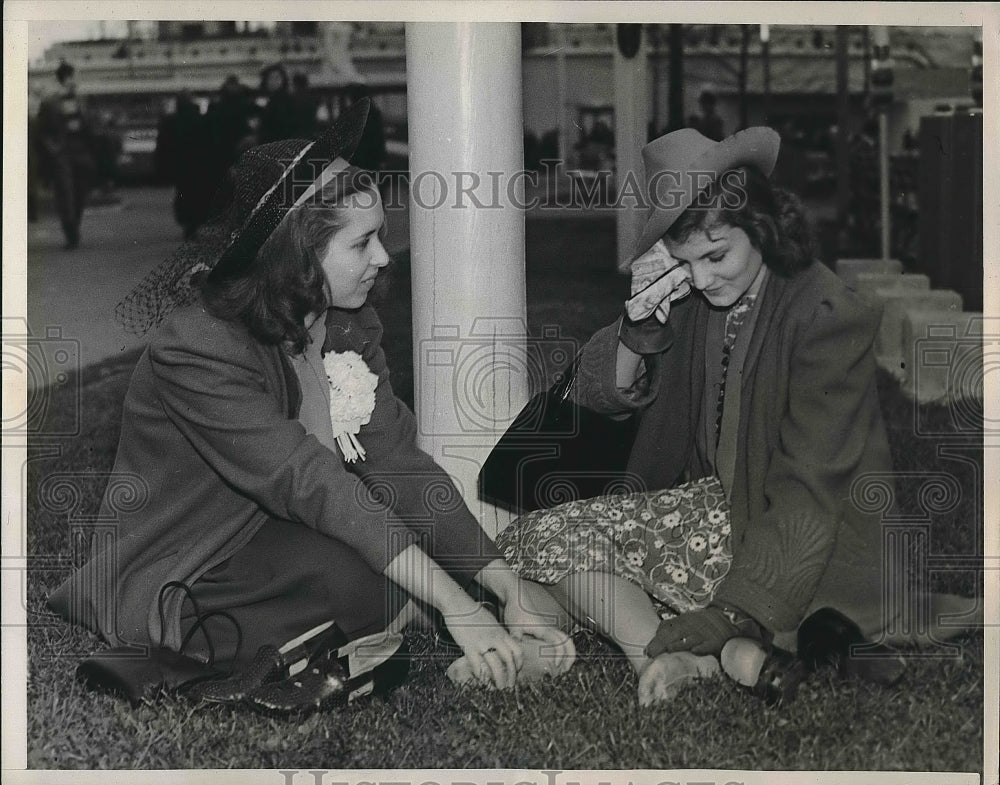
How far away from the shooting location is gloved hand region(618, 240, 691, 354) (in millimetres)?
3865

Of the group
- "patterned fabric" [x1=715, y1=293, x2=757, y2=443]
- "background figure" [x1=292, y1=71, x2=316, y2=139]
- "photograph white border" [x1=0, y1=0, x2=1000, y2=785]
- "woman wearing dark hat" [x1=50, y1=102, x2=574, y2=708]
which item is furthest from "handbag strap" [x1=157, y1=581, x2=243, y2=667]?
"patterned fabric" [x1=715, y1=293, x2=757, y2=443]

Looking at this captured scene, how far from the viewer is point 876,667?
387cm

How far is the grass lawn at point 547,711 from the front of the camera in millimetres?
3752

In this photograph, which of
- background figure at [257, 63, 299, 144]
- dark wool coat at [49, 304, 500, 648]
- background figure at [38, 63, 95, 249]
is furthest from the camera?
background figure at [38, 63, 95, 249]

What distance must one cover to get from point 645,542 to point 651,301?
0.74 meters

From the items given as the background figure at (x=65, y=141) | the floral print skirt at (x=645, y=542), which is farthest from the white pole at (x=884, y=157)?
the background figure at (x=65, y=141)

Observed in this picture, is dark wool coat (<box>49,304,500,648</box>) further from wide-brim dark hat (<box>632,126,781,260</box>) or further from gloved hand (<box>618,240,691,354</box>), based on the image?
wide-brim dark hat (<box>632,126,781,260</box>)

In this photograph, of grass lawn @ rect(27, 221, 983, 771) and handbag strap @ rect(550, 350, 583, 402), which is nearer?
grass lawn @ rect(27, 221, 983, 771)

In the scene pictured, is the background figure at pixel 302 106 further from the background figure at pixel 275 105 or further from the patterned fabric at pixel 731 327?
the patterned fabric at pixel 731 327

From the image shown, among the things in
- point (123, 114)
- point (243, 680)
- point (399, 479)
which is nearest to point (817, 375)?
point (399, 479)

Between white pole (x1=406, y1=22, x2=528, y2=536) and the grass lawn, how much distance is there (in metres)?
0.10

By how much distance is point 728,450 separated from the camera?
388 cm

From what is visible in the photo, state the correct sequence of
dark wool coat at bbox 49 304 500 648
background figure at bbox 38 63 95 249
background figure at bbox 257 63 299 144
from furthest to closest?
background figure at bbox 38 63 95 249, background figure at bbox 257 63 299 144, dark wool coat at bbox 49 304 500 648

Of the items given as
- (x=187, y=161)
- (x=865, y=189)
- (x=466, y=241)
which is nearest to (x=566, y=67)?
(x=466, y=241)
